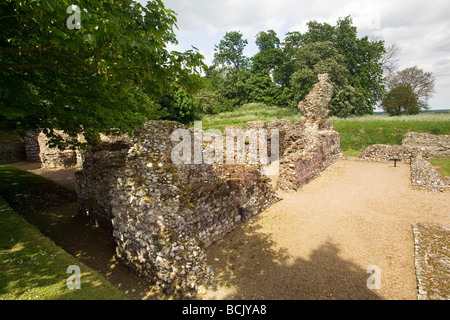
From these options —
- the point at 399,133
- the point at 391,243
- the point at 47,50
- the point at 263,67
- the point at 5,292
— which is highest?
the point at 263,67

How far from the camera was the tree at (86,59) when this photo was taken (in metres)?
4.29

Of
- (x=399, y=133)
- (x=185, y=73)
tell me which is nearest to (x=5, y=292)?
(x=185, y=73)

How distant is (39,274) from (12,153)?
23536mm

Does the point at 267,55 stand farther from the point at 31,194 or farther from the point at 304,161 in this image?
the point at 31,194

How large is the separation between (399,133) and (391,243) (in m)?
21.4

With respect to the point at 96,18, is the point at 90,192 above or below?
below

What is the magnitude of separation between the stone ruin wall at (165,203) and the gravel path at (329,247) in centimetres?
75

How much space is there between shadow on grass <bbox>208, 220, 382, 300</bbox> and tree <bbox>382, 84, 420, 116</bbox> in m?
44.8

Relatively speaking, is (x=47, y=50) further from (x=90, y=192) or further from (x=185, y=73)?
(x=90, y=192)

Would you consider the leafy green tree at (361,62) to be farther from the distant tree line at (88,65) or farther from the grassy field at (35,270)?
the grassy field at (35,270)

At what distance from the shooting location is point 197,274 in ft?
17.3

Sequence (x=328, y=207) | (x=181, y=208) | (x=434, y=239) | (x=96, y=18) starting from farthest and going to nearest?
(x=328, y=207) < (x=434, y=239) < (x=181, y=208) < (x=96, y=18)
